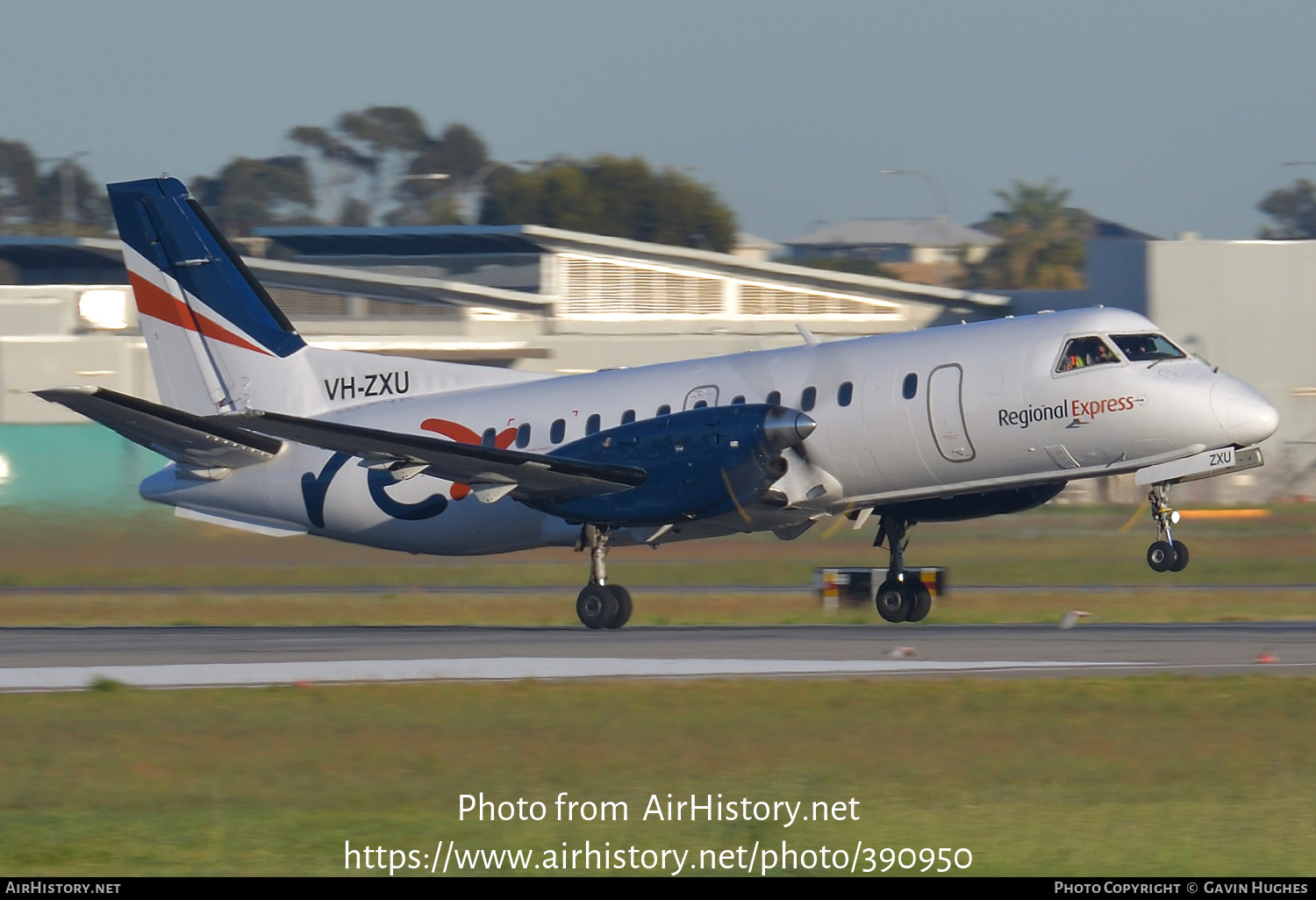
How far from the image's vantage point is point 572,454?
2156cm

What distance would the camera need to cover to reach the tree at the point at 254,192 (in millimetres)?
143125

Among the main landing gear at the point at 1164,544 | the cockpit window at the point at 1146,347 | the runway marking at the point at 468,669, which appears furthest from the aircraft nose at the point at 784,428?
the main landing gear at the point at 1164,544

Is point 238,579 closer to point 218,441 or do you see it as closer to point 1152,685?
point 218,441

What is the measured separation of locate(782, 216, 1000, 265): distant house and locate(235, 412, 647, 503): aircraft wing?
299 feet

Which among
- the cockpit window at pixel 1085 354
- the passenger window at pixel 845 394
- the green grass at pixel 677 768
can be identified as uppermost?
the cockpit window at pixel 1085 354

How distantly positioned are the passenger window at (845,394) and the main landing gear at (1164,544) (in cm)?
382

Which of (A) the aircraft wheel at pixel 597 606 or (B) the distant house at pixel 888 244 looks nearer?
(A) the aircraft wheel at pixel 597 606

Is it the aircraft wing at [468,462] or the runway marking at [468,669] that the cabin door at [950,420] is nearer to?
the aircraft wing at [468,462]

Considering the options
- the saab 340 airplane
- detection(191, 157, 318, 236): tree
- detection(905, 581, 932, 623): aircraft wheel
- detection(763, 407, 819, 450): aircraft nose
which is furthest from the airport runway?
detection(191, 157, 318, 236): tree

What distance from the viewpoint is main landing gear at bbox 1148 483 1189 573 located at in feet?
62.1

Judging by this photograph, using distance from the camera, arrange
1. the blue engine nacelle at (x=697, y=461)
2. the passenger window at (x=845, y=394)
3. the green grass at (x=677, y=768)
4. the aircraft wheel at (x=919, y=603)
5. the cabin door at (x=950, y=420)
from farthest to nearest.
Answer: the aircraft wheel at (x=919, y=603) < the passenger window at (x=845, y=394) < the cabin door at (x=950, y=420) < the blue engine nacelle at (x=697, y=461) < the green grass at (x=677, y=768)

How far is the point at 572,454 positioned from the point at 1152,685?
344 inches

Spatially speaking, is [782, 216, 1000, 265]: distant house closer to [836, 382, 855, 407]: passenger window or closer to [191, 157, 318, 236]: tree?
[191, 157, 318, 236]: tree

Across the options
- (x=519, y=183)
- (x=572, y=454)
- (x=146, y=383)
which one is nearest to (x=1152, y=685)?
(x=572, y=454)
